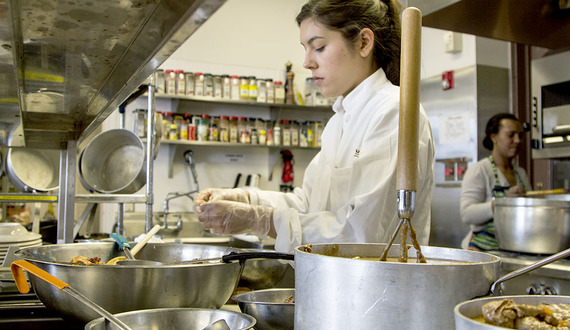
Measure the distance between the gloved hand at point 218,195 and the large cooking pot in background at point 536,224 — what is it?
122 centimetres

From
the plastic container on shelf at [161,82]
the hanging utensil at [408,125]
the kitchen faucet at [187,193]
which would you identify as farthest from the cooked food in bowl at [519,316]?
the plastic container on shelf at [161,82]

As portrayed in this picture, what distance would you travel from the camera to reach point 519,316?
1.52 feet

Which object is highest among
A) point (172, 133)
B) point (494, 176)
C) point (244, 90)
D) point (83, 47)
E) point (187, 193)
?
point (244, 90)

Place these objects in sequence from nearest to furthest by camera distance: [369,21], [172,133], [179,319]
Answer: [179,319] → [369,21] → [172,133]

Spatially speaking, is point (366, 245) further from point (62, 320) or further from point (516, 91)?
point (516, 91)

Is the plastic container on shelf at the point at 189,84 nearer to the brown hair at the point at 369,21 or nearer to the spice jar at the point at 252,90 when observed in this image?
the spice jar at the point at 252,90

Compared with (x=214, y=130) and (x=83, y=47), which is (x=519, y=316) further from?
(x=214, y=130)

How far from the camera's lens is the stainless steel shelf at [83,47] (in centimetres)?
72

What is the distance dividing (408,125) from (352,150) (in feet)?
2.94

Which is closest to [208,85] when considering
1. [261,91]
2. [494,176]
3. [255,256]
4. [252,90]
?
[252,90]

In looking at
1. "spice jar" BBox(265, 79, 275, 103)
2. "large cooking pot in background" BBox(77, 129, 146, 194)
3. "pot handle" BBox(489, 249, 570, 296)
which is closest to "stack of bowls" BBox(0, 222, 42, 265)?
"large cooking pot in background" BBox(77, 129, 146, 194)

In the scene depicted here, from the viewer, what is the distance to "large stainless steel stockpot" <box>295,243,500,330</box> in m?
0.52

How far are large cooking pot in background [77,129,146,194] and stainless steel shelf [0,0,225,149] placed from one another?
1.33 metres

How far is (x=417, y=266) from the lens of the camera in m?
0.52
